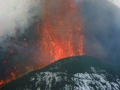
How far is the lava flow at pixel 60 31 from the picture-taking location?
29.6 meters

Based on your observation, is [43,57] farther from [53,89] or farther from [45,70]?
[53,89]

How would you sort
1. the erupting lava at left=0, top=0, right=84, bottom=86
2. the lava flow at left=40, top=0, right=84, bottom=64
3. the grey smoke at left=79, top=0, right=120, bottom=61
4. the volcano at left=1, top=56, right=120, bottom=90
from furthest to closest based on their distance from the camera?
the grey smoke at left=79, top=0, right=120, bottom=61 < the lava flow at left=40, top=0, right=84, bottom=64 < the erupting lava at left=0, top=0, right=84, bottom=86 < the volcano at left=1, top=56, right=120, bottom=90

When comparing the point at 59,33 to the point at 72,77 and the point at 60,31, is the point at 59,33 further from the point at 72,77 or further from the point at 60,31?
the point at 72,77

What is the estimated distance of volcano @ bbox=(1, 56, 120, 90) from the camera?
1955cm

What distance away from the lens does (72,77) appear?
21422 mm

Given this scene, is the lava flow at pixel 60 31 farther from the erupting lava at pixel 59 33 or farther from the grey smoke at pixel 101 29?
the grey smoke at pixel 101 29

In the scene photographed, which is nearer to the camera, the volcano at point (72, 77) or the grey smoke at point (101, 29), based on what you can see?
the volcano at point (72, 77)

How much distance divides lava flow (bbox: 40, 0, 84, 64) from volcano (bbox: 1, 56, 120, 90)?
467 cm

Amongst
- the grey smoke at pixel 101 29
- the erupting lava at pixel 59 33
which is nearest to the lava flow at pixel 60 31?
the erupting lava at pixel 59 33

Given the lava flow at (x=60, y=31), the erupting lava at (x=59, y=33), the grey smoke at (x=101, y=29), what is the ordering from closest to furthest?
the erupting lava at (x=59, y=33) → the lava flow at (x=60, y=31) → the grey smoke at (x=101, y=29)

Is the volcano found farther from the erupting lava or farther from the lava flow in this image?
the lava flow

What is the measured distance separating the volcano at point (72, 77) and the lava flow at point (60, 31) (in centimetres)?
467

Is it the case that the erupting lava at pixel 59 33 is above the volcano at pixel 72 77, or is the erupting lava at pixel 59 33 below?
above

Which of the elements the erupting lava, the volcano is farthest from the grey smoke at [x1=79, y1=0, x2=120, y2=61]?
the volcano
